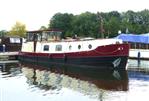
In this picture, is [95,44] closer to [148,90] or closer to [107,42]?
[107,42]

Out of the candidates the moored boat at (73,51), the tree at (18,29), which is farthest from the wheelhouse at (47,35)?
the tree at (18,29)

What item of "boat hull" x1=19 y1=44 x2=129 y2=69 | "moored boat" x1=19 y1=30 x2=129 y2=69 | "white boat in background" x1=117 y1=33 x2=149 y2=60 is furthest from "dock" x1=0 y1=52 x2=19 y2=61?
"white boat in background" x1=117 y1=33 x2=149 y2=60

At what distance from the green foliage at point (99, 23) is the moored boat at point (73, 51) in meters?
42.1

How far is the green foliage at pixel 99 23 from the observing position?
102312 mm

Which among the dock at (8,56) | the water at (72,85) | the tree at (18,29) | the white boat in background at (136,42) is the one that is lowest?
the water at (72,85)

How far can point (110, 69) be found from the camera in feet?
137

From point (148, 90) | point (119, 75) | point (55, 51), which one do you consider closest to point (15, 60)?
point (55, 51)

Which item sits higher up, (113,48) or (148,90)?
(113,48)

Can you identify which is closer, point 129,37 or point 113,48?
point 113,48

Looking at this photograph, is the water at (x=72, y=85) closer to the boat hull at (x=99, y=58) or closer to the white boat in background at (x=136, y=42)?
the boat hull at (x=99, y=58)

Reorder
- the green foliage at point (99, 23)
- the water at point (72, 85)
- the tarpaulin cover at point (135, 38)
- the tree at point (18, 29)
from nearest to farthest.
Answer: the water at point (72, 85), the tarpaulin cover at point (135, 38), the green foliage at point (99, 23), the tree at point (18, 29)

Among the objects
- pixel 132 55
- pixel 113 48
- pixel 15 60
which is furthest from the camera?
pixel 132 55

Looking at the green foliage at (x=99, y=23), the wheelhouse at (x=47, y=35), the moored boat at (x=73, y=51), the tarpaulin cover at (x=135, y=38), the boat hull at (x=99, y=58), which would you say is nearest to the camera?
the boat hull at (x=99, y=58)

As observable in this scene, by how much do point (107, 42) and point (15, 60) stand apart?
1819 centimetres
